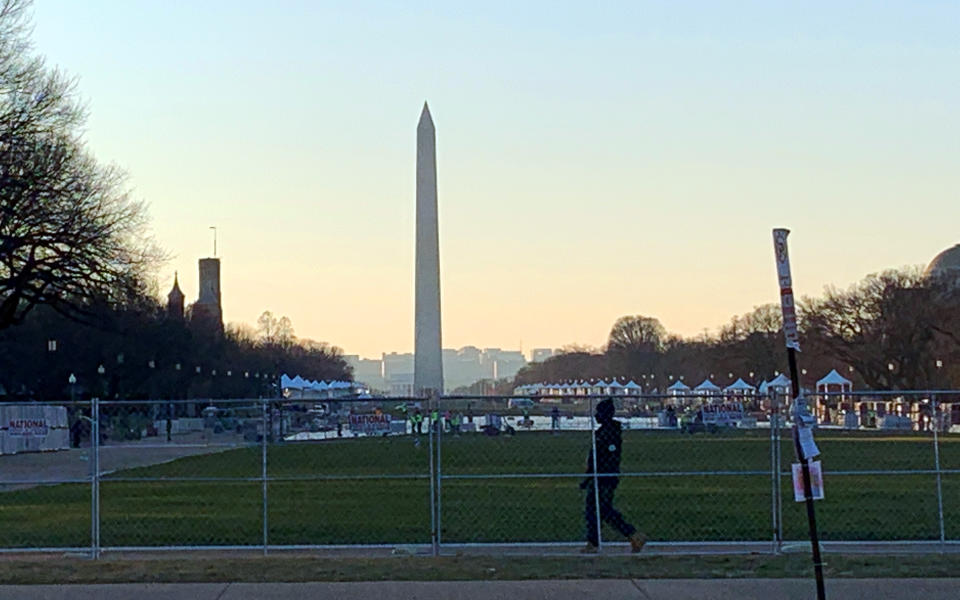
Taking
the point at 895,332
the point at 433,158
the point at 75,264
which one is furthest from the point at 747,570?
the point at 895,332

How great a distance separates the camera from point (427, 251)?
5416cm

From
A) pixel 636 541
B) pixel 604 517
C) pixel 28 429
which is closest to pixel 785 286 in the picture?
pixel 636 541

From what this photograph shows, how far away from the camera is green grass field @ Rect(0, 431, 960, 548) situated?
19.3m

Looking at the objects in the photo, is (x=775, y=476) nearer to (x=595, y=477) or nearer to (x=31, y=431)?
(x=595, y=477)

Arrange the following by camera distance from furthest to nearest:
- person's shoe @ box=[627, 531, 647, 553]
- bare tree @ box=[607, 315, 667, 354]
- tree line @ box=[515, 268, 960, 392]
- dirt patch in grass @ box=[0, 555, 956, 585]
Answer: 1. bare tree @ box=[607, 315, 667, 354]
2. tree line @ box=[515, 268, 960, 392]
3. person's shoe @ box=[627, 531, 647, 553]
4. dirt patch in grass @ box=[0, 555, 956, 585]

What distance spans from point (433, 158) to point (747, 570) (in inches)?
1585

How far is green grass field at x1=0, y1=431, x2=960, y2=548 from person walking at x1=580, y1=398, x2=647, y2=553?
0.45 m

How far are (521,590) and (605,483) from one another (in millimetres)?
3664

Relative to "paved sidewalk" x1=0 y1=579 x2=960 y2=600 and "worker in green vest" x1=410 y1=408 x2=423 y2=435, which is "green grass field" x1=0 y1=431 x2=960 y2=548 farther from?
"paved sidewalk" x1=0 y1=579 x2=960 y2=600

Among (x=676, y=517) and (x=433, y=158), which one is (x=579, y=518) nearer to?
(x=676, y=517)

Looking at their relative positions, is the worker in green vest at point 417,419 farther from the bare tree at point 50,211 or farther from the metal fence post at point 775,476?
the bare tree at point 50,211

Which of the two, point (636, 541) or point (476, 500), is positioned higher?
point (636, 541)

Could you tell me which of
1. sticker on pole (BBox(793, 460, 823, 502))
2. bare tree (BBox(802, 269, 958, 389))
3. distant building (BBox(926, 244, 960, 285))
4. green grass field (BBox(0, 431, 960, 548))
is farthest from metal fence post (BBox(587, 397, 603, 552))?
distant building (BBox(926, 244, 960, 285))

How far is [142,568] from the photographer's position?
14.9m
